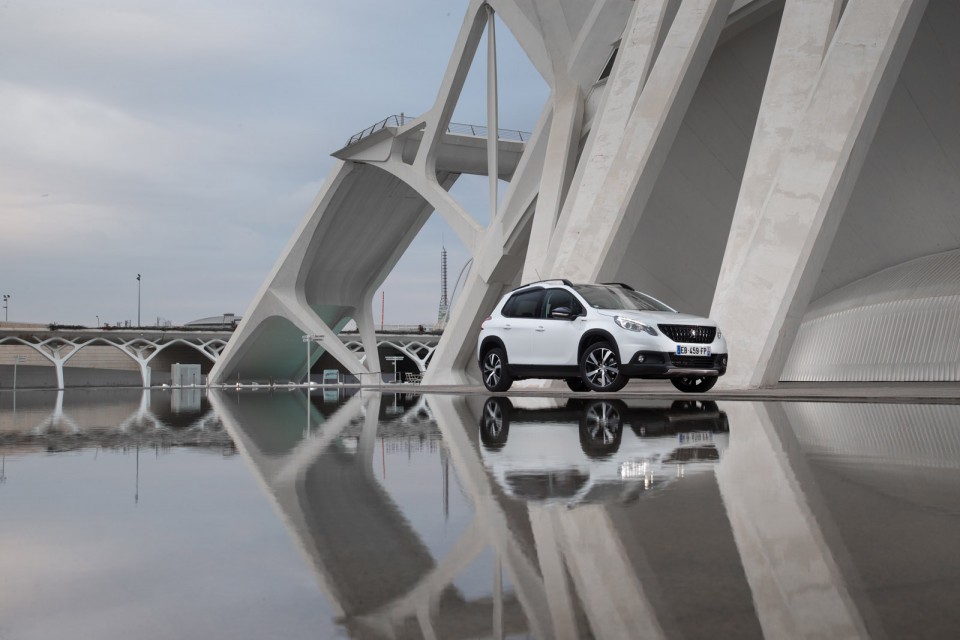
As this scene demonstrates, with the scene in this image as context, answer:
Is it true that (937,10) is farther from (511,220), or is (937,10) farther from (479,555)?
(479,555)

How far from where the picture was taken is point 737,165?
78.0ft

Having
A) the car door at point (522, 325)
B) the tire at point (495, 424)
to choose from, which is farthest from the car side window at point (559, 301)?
the tire at point (495, 424)

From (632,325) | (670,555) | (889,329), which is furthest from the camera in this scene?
(889,329)

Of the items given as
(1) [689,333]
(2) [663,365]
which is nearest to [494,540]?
(2) [663,365]

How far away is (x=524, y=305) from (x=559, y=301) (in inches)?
28.1

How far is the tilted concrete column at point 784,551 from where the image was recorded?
2121 millimetres

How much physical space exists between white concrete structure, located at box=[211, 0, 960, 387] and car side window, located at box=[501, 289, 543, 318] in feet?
9.85

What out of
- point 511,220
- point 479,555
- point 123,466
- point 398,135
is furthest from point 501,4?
point 479,555

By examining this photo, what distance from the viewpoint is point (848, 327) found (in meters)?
25.1

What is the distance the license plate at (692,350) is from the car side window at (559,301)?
177cm

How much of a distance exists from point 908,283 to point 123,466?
2325cm

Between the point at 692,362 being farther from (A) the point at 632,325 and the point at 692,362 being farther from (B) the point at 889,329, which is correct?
(B) the point at 889,329

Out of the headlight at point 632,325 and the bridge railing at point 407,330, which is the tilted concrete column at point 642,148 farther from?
the bridge railing at point 407,330

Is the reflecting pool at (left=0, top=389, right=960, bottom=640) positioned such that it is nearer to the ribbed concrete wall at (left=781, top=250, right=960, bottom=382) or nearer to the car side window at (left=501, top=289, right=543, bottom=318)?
the car side window at (left=501, top=289, right=543, bottom=318)
